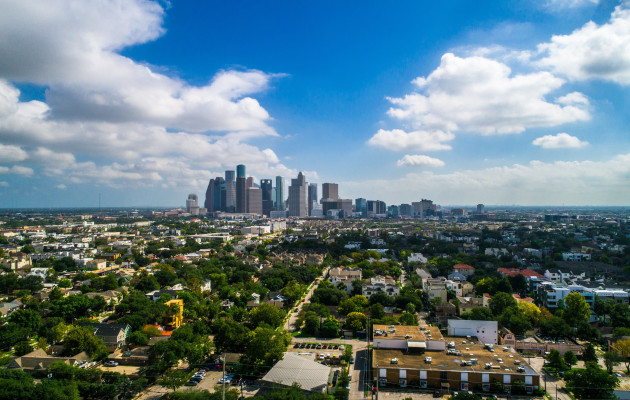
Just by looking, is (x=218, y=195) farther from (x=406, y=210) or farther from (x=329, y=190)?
(x=406, y=210)

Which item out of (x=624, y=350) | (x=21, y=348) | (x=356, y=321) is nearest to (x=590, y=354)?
(x=624, y=350)

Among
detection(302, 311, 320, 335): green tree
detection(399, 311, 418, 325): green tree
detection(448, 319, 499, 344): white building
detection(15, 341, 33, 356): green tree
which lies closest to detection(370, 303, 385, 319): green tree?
detection(399, 311, 418, 325): green tree

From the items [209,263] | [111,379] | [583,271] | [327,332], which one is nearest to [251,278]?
[209,263]

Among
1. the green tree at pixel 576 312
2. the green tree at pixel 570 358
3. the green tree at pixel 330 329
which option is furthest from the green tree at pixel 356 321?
the green tree at pixel 576 312

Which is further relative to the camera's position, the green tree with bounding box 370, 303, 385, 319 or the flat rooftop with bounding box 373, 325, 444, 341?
the green tree with bounding box 370, 303, 385, 319

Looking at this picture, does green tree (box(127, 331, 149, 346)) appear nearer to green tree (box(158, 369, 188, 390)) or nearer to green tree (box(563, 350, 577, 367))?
green tree (box(158, 369, 188, 390))

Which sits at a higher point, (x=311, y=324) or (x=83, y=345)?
(x=83, y=345)
